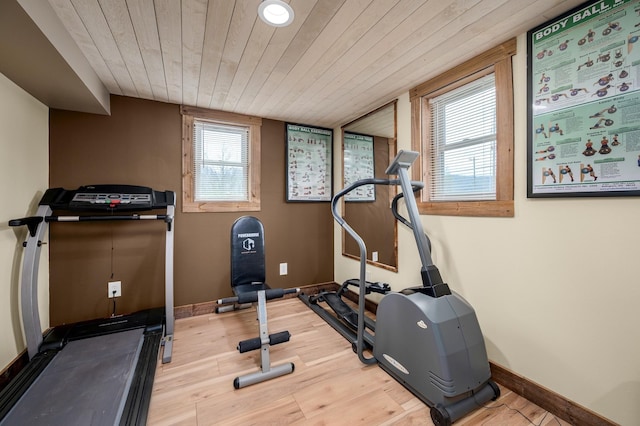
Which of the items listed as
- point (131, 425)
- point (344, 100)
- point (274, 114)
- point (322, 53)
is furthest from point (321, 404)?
point (274, 114)

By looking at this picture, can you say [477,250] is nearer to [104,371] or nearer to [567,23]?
[567,23]

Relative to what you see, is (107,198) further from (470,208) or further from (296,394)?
(470,208)

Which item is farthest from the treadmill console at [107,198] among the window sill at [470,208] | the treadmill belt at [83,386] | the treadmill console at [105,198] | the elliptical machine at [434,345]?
the window sill at [470,208]

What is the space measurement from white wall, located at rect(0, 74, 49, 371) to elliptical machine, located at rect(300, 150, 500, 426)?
8.46 ft

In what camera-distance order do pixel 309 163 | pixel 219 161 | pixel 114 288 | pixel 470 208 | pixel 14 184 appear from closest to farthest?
pixel 14 184 → pixel 470 208 → pixel 114 288 → pixel 219 161 → pixel 309 163

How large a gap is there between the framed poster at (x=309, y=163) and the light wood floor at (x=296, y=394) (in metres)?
1.79

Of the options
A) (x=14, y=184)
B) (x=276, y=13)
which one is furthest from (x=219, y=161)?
(x=276, y=13)

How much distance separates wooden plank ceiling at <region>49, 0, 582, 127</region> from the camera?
1.40 metres

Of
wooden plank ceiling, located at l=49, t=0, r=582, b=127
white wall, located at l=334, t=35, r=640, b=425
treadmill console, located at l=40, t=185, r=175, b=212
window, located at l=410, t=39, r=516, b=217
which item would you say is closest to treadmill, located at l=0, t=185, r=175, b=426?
treadmill console, located at l=40, t=185, r=175, b=212

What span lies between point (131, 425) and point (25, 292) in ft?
4.26

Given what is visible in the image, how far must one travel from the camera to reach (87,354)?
191 cm

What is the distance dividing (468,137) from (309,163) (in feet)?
6.30

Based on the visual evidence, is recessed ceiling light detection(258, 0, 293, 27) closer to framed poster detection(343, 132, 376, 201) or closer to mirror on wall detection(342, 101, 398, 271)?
mirror on wall detection(342, 101, 398, 271)

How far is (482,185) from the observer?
1936 millimetres
